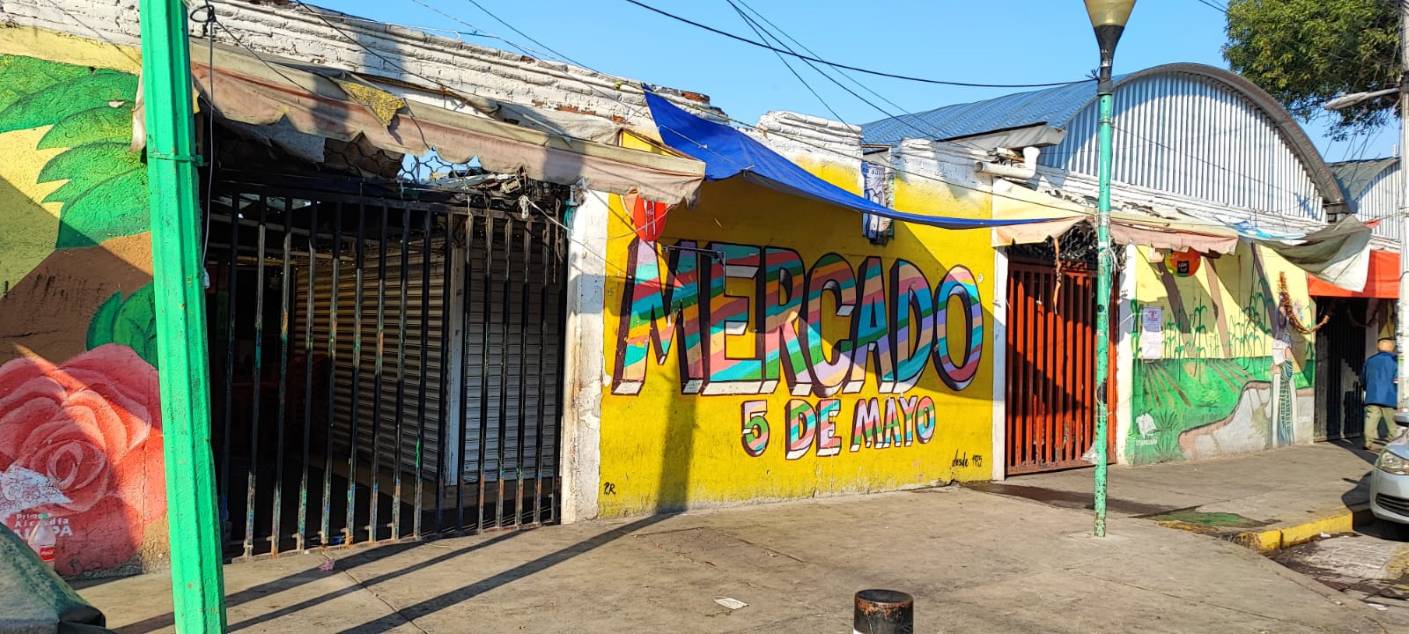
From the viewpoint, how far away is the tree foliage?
66.5 ft

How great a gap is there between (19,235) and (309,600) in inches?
103

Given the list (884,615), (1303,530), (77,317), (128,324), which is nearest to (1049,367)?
(1303,530)

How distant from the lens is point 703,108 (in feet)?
27.7

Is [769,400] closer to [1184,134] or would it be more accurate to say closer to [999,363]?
[999,363]

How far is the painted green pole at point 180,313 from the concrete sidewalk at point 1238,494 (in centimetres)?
765

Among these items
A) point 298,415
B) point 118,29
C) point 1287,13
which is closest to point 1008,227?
point 118,29

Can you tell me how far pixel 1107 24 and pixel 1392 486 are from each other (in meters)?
4.75

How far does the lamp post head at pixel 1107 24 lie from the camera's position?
7148 mm

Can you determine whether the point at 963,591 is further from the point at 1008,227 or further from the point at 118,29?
the point at 118,29

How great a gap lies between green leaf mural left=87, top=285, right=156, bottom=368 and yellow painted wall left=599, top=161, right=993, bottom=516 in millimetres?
3234

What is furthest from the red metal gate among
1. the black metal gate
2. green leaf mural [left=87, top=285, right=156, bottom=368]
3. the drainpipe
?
green leaf mural [left=87, top=285, right=156, bottom=368]

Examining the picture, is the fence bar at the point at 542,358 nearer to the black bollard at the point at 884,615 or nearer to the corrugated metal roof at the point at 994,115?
the black bollard at the point at 884,615

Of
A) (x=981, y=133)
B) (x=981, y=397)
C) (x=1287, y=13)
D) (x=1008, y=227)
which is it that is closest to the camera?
(x=1008, y=227)

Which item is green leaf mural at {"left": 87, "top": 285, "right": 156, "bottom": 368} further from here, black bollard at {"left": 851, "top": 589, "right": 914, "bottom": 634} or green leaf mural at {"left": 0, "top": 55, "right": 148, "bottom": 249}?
black bollard at {"left": 851, "top": 589, "right": 914, "bottom": 634}
